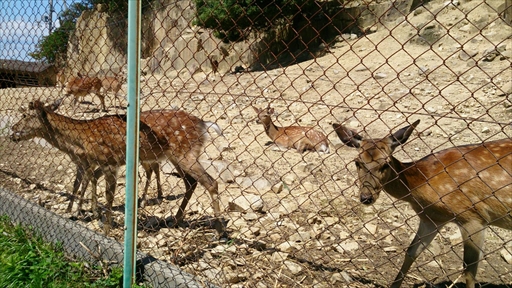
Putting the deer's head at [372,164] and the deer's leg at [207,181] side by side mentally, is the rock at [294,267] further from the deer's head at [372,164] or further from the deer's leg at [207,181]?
the deer's leg at [207,181]

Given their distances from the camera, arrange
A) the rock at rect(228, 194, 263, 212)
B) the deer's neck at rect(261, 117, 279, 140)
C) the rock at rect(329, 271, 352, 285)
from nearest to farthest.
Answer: the rock at rect(329, 271, 352, 285) < the rock at rect(228, 194, 263, 212) < the deer's neck at rect(261, 117, 279, 140)

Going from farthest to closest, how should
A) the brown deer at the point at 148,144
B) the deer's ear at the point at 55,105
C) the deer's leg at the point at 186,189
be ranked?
the deer's ear at the point at 55,105, the brown deer at the point at 148,144, the deer's leg at the point at 186,189

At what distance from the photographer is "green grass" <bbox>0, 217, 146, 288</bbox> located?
307cm

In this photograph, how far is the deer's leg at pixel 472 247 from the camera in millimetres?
3330

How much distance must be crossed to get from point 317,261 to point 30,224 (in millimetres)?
2405

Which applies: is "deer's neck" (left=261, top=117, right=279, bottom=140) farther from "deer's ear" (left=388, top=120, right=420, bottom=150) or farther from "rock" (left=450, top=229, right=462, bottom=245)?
"deer's ear" (left=388, top=120, right=420, bottom=150)

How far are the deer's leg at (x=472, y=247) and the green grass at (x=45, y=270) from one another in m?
2.43

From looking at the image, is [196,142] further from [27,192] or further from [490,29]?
[490,29]

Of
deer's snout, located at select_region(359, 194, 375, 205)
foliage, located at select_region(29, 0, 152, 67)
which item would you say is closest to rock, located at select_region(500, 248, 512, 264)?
deer's snout, located at select_region(359, 194, 375, 205)

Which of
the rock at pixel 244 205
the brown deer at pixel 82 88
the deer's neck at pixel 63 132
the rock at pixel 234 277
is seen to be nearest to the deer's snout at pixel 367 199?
the rock at pixel 234 277

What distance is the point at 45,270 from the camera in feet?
10.5

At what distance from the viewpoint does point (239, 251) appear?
3820 mm

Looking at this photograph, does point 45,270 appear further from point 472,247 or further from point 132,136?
point 472,247

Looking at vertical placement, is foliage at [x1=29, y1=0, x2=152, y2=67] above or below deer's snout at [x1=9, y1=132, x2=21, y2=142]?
above
